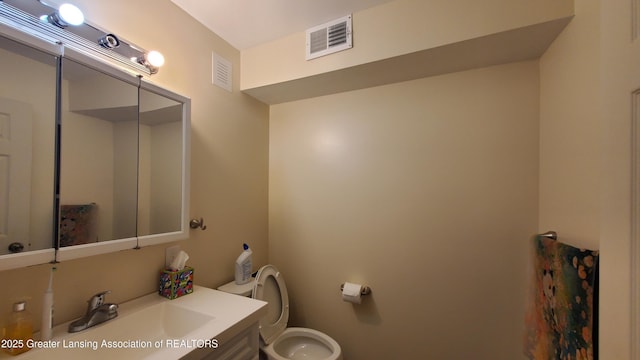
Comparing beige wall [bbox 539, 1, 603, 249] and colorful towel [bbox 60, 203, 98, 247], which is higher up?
beige wall [bbox 539, 1, 603, 249]

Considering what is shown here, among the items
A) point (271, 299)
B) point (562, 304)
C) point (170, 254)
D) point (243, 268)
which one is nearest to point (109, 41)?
point (170, 254)

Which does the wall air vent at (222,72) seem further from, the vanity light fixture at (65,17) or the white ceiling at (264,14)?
the vanity light fixture at (65,17)

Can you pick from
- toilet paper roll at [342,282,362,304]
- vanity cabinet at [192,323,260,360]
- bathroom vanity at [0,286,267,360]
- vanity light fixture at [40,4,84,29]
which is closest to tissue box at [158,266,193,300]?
bathroom vanity at [0,286,267,360]

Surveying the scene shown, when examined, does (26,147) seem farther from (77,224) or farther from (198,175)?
(198,175)

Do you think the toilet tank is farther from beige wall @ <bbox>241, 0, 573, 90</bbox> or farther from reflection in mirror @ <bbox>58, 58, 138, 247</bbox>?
beige wall @ <bbox>241, 0, 573, 90</bbox>

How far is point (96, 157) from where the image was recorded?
1.03m

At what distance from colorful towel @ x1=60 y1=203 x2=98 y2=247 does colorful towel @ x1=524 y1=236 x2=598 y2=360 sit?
5.94 ft

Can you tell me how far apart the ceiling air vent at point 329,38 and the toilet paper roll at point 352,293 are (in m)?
1.52

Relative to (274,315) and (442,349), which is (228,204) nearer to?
(274,315)

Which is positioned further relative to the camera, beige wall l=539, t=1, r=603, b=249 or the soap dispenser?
beige wall l=539, t=1, r=603, b=249

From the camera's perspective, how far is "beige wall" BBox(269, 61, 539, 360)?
4.65 ft

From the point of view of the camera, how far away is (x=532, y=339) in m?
1.19

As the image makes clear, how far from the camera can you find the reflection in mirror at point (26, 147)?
79 cm

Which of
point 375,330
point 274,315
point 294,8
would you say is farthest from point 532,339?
point 294,8
